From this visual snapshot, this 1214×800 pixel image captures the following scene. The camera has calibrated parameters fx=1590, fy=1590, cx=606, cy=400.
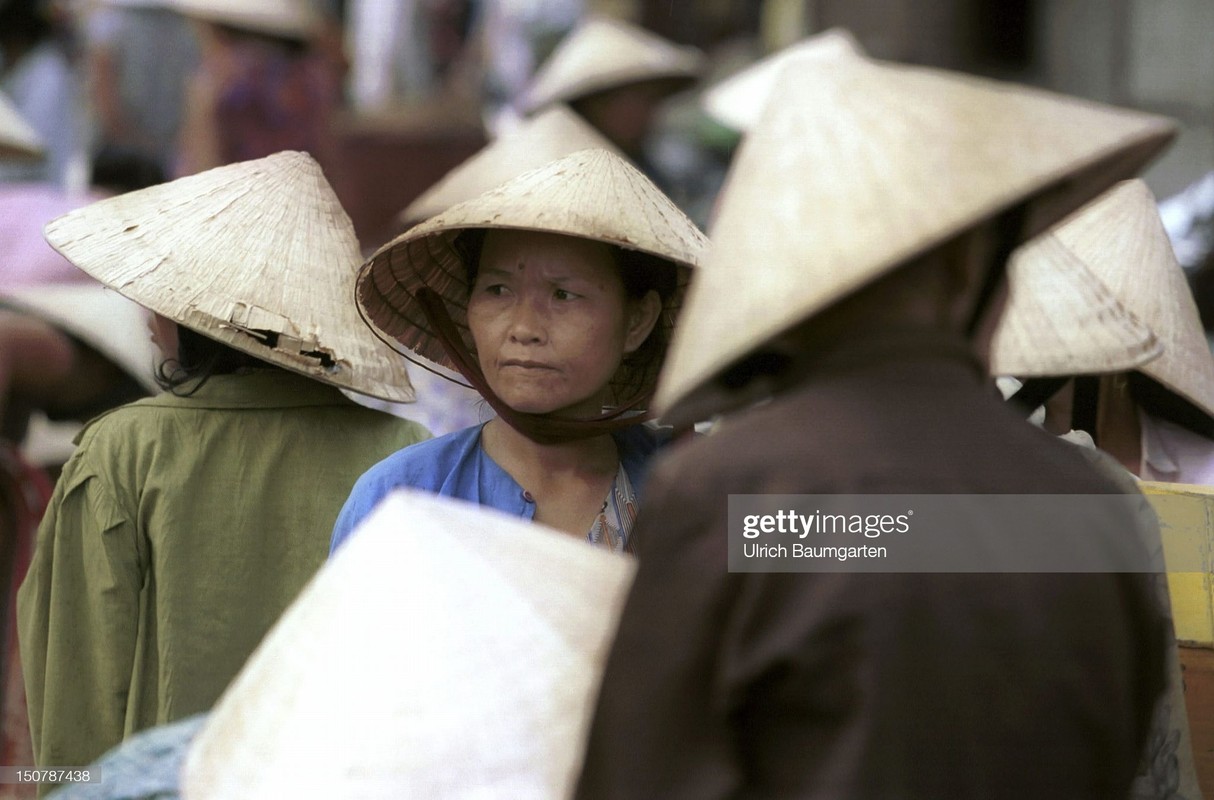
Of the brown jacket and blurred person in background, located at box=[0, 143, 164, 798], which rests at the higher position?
blurred person in background, located at box=[0, 143, 164, 798]

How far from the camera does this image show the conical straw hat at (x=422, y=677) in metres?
1.49

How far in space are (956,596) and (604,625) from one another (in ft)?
1.22

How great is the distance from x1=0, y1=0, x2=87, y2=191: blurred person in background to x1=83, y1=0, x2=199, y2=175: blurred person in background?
17 cm

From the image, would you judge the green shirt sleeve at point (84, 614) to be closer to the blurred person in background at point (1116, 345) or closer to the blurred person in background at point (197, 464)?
the blurred person in background at point (197, 464)

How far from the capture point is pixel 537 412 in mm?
2484

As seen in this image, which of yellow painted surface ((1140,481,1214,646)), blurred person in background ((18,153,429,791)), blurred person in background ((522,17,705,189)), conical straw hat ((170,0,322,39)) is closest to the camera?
yellow painted surface ((1140,481,1214,646))

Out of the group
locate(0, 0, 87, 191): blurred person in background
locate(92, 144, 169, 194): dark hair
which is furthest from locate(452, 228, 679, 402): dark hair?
locate(0, 0, 87, 191): blurred person in background

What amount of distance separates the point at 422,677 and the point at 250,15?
464cm

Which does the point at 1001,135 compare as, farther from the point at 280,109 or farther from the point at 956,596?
the point at 280,109

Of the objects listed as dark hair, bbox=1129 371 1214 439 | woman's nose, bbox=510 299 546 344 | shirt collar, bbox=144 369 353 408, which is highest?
dark hair, bbox=1129 371 1214 439

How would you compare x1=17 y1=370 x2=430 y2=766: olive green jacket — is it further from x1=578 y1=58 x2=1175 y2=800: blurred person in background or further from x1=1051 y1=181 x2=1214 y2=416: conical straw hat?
x1=1051 y1=181 x2=1214 y2=416: conical straw hat

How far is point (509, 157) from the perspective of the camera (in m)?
3.93

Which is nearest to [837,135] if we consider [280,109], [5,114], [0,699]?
[0,699]
